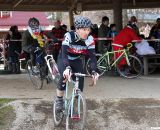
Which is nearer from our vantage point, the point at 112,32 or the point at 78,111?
the point at 78,111

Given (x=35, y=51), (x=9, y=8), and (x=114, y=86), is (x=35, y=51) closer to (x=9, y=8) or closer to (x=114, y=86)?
(x=114, y=86)

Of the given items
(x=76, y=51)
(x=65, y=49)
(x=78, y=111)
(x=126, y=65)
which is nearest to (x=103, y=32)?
(x=126, y=65)

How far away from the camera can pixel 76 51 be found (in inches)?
289

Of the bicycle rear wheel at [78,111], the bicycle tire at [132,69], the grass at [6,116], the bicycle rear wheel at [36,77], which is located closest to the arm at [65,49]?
the bicycle rear wheel at [78,111]

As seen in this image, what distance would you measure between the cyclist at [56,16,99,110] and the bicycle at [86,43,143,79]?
5.40m

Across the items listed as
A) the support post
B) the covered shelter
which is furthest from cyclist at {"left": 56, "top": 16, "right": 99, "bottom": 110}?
the covered shelter

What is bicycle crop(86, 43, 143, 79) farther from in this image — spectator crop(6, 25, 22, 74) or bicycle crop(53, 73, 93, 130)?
bicycle crop(53, 73, 93, 130)

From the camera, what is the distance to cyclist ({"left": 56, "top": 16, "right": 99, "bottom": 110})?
7047 millimetres

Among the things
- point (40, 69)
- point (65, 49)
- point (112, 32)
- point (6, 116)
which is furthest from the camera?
point (112, 32)

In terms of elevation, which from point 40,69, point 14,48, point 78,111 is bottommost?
point 78,111

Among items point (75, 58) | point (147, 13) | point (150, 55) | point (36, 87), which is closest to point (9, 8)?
point (150, 55)

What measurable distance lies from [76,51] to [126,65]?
19.3 feet

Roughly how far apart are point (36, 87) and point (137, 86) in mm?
2389

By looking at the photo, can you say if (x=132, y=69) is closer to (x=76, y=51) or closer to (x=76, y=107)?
(x=76, y=51)
